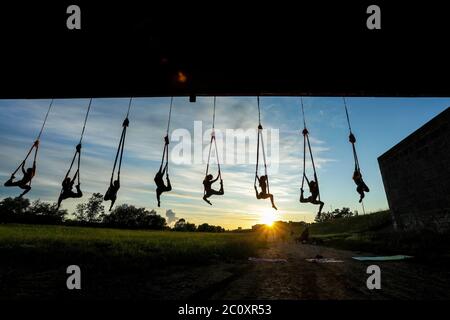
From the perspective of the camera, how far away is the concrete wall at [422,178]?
1451 cm

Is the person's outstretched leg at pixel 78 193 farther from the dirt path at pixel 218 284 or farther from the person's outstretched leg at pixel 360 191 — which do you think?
the person's outstretched leg at pixel 360 191

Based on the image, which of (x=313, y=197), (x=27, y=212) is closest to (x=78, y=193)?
(x=313, y=197)

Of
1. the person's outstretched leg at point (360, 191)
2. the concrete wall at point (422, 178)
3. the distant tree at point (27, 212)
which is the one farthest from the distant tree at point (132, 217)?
the person's outstretched leg at point (360, 191)

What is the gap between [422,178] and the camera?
16.5 metres

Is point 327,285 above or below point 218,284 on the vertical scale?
below

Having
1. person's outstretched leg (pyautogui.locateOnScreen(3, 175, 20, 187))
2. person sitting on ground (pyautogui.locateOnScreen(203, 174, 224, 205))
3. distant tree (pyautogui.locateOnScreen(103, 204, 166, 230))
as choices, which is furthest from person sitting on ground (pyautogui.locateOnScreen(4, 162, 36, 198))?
distant tree (pyautogui.locateOnScreen(103, 204, 166, 230))

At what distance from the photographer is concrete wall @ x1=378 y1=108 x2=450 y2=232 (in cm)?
1451

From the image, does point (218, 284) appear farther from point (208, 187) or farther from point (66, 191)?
point (66, 191)

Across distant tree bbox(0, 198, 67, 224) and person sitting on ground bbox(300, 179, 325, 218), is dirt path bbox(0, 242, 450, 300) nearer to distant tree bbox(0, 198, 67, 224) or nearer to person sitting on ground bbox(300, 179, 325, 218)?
person sitting on ground bbox(300, 179, 325, 218)

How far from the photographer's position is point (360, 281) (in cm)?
671
